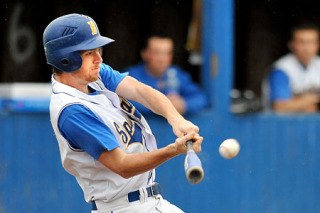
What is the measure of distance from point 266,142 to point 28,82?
7.90 feet

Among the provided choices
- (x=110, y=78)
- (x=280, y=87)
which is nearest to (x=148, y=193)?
(x=110, y=78)

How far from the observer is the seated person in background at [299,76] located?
27.6ft

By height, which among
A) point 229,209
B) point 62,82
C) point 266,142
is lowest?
point 229,209

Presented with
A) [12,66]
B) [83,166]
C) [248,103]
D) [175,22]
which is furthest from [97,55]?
[175,22]

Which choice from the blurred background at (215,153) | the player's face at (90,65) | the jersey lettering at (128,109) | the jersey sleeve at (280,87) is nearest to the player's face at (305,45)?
the jersey sleeve at (280,87)

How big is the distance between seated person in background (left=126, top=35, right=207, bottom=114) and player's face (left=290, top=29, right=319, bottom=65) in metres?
1.03

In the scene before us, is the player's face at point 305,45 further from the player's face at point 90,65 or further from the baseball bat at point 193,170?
the baseball bat at point 193,170

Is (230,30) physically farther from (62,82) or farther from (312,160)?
(62,82)

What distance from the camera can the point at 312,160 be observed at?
27.3 ft

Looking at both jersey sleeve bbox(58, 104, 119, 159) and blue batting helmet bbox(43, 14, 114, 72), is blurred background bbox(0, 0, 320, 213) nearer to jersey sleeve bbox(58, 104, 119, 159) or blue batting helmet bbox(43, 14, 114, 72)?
blue batting helmet bbox(43, 14, 114, 72)

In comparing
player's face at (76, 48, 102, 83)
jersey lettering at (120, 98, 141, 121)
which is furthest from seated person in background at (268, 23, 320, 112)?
player's face at (76, 48, 102, 83)

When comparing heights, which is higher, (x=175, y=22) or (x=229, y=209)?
(x=175, y=22)

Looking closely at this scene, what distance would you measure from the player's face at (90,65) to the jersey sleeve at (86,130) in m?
0.23

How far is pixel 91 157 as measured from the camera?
5195 millimetres
